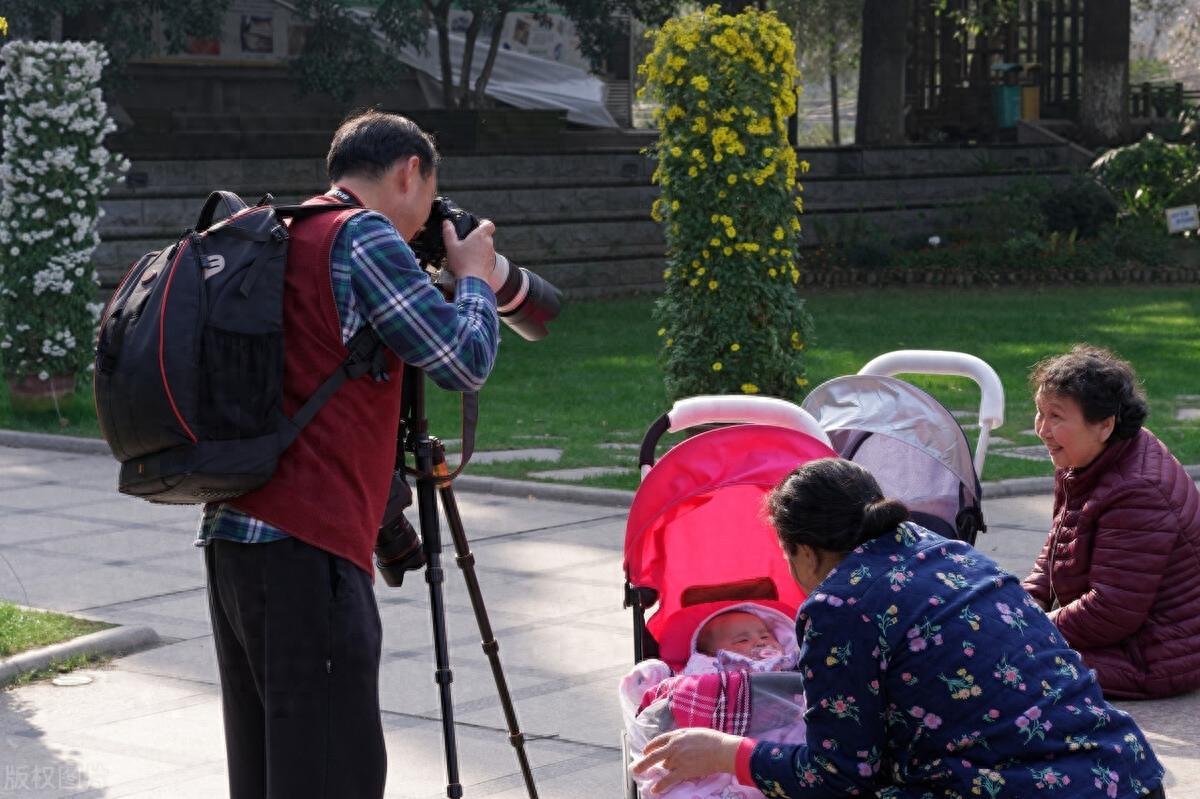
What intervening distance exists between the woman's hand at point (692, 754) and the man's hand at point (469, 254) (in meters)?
1.07

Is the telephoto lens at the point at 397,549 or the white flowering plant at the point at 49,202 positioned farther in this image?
the white flowering plant at the point at 49,202

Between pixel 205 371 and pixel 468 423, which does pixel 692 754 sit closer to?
pixel 468 423

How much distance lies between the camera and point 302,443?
3.49 meters

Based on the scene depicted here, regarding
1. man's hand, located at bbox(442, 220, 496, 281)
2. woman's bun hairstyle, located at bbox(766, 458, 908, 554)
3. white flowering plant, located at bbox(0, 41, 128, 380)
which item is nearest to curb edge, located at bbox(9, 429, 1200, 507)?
white flowering plant, located at bbox(0, 41, 128, 380)

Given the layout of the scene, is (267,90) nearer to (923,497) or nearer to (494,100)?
(494,100)

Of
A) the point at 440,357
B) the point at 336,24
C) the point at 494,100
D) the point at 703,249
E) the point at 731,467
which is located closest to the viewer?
the point at 440,357

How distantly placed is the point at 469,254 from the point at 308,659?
0.95 m

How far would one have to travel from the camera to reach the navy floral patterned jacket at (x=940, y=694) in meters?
3.23

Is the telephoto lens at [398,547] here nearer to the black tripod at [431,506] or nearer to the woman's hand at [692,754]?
the black tripod at [431,506]

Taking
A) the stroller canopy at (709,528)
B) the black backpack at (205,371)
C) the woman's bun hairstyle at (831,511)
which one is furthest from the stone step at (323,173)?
the woman's bun hairstyle at (831,511)

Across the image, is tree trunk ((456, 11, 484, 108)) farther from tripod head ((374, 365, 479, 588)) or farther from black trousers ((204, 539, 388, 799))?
black trousers ((204, 539, 388, 799))

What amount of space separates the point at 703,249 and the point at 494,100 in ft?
55.4

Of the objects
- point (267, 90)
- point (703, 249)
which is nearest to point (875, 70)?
point (267, 90)

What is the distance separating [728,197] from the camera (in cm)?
1083
